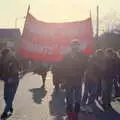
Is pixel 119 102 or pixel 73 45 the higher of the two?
pixel 73 45

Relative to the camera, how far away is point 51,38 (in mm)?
16703

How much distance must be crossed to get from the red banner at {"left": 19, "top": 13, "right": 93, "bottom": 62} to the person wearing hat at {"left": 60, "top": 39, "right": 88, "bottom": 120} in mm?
3850

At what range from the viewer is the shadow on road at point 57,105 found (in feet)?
42.4

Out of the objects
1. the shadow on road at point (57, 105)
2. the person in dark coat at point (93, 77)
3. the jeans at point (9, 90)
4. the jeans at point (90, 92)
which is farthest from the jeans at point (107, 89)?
the jeans at point (9, 90)

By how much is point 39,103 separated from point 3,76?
312 cm

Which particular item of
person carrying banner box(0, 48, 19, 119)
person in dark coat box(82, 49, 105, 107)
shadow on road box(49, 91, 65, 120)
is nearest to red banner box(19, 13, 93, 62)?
person in dark coat box(82, 49, 105, 107)

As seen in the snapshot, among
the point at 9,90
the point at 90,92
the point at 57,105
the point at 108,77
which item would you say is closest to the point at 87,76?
the point at 108,77

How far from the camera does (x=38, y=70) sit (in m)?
21.8

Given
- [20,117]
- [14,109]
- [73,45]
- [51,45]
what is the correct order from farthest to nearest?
[51,45] < [14,109] < [20,117] < [73,45]

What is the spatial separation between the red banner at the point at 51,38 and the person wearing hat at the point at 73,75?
3.85 meters

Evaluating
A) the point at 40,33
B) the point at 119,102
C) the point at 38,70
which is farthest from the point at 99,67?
the point at 38,70

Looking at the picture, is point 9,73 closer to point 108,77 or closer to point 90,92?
point 108,77

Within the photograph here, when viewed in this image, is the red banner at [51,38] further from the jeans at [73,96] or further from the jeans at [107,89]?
the jeans at [73,96]

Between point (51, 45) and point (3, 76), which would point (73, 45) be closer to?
point (3, 76)
